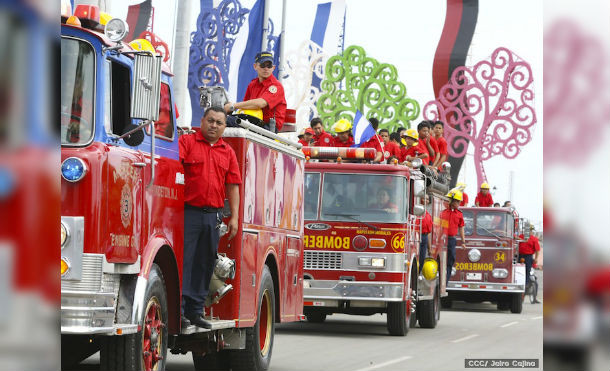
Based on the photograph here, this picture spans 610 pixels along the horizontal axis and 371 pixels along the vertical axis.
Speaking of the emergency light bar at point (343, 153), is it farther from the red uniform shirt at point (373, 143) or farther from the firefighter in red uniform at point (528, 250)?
the firefighter in red uniform at point (528, 250)

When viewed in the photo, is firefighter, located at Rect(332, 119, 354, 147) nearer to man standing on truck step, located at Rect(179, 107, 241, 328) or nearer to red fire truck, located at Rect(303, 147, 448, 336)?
red fire truck, located at Rect(303, 147, 448, 336)

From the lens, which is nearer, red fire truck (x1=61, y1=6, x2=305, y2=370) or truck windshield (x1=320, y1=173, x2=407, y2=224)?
red fire truck (x1=61, y1=6, x2=305, y2=370)

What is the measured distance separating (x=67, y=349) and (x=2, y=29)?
6176 millimetres

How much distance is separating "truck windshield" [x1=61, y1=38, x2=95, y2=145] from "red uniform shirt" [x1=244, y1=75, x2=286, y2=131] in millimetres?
4189

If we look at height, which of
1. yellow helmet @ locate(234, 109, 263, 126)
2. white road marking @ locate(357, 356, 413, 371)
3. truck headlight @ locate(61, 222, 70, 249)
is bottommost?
white road marking @ locate(357, 356, 413, 371)

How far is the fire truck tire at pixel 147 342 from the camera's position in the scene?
635cm

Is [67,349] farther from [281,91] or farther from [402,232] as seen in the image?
[402,232]

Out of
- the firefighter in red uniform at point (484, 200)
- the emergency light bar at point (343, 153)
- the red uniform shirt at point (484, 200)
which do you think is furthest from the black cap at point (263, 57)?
the red uniform shirt at point (484, 200)

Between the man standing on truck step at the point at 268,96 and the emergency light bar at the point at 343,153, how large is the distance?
5559 mm

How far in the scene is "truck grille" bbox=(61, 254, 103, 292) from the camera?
557cm

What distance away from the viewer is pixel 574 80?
1.41m

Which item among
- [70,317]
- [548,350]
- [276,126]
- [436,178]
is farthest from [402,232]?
[548,350]

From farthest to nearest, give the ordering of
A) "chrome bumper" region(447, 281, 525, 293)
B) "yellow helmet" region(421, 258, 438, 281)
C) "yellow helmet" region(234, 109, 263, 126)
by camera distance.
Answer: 1. "chrome bumper" region(447, 281, 525, 293)
2. "yellow helmet" region(421, 258, 438, 281)
3. "yellow helmet" region(234, 109, 263, 126)

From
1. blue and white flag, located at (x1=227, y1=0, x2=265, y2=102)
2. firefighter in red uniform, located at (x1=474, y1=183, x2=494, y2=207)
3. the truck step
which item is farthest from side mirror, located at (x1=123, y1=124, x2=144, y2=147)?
firefighter in red uniform, located at (x1=474, y1=183, x2=494, y2=207)
